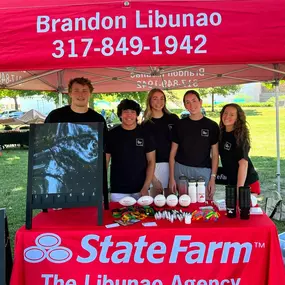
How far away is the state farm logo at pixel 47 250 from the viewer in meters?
2.22

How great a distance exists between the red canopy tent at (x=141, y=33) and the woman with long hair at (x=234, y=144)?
1180mm

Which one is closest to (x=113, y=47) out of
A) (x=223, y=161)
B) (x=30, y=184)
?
(x=30, y=184)

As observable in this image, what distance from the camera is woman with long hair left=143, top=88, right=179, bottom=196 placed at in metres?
3.45

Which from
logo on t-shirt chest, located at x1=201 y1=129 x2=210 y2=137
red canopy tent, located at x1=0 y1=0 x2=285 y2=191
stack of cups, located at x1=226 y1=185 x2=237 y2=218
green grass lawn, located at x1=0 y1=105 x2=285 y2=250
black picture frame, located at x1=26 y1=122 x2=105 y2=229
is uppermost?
red canopy tent, located at x1=0 y1=0 x2=285 y2=191

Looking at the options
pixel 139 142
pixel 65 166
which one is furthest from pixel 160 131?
pixel 65 166

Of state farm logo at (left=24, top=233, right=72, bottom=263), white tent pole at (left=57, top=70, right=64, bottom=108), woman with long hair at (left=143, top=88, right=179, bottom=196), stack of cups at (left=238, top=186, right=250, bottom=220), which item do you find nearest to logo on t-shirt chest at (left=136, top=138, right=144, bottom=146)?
woman with long hair at (left=143, top=88, right=179, bottom=196)

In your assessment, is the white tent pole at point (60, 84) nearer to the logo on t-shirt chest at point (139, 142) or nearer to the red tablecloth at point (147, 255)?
the logo on t-shirt chest at point (139, 142)

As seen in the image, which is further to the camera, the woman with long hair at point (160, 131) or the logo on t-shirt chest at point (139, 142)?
the woman with long hair at point (160, 131)

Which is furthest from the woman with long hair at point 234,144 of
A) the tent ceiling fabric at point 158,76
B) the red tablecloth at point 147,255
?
the tent ceiling fabric at point 158,76

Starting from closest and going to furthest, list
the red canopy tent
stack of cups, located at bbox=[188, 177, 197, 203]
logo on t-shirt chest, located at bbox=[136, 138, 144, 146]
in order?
1. the red canopy tent
2. stack of cups, located at bbox=[188, 177, 197, 203]
3. logo on t-shirt chest, located at bbox=[136, 138, 144, 146]

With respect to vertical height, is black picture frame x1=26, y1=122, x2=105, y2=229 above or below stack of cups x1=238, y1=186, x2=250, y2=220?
above

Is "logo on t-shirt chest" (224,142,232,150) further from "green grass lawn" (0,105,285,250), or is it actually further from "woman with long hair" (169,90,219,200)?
"green grass lawn" (0,105,285,250)

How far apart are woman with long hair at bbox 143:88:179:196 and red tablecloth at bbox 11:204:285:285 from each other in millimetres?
1234

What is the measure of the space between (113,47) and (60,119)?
1244 millimetres
